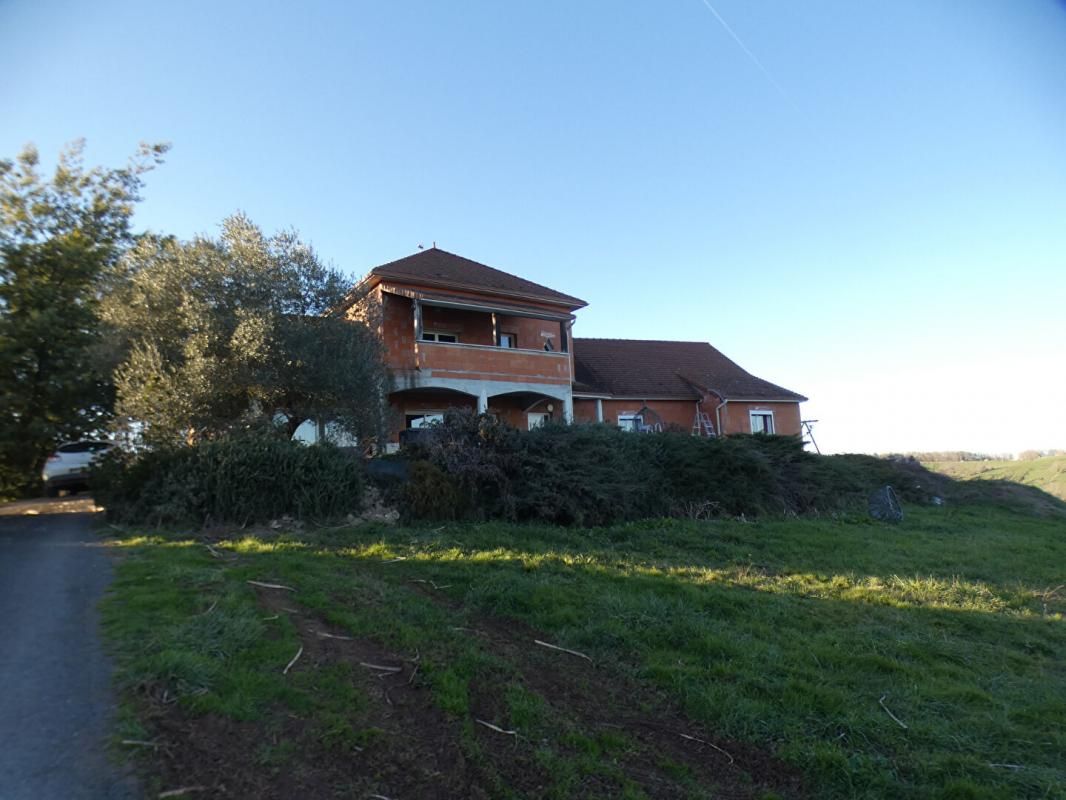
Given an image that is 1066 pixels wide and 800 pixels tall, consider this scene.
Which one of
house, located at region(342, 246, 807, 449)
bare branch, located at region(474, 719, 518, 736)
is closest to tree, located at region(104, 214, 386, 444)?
house, located at region(342, 246, 807, 449)

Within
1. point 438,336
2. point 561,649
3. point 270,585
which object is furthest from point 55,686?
point 438,336

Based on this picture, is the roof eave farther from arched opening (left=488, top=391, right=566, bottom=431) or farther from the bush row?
the bush row

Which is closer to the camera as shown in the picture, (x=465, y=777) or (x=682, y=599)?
(x=465, y=777)

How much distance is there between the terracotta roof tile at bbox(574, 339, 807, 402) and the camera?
26.0 m

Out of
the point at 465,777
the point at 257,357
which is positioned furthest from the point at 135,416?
the point at 465,777

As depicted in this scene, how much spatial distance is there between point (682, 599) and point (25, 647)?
5.82m

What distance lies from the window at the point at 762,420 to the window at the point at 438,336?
13.5 m

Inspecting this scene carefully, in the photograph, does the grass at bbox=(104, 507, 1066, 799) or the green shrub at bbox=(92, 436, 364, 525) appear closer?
the grass at bbox=(104, 507, 1066, 799)

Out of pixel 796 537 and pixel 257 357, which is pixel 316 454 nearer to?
pixel 257 357

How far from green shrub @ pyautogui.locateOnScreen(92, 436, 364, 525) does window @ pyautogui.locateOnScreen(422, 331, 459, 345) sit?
32.8 feet

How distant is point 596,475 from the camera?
12555 millimetres

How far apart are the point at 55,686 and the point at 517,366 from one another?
16.6 meters

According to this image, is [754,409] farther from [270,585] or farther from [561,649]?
[270,585]

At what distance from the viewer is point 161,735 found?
11.5ft
